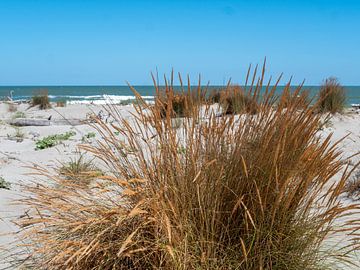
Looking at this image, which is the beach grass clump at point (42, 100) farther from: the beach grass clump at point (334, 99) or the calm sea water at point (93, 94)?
the beach grass clump at point (334, 99)

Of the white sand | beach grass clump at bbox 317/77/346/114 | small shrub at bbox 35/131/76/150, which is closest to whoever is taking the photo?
the white sand

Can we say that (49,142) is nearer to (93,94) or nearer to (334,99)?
(334,99)

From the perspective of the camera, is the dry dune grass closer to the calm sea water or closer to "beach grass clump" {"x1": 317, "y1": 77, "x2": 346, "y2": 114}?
the calm sea water

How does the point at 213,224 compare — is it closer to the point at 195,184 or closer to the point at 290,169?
the point at 195,184

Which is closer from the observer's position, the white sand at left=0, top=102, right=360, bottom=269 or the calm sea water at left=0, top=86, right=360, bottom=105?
the white sand at left=0, top=102, right=360, bottom=269

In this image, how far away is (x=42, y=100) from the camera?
19672 millimetres

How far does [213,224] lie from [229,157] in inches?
15.2

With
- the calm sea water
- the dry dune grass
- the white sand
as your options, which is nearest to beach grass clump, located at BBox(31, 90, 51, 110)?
the calm sea water

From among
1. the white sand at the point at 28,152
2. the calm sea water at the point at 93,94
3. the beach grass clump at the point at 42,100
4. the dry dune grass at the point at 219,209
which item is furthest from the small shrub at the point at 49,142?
the beach grass clump at the point at 42,100

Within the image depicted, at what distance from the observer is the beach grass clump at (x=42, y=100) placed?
19609mm

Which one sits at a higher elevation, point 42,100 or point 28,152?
point 28,152

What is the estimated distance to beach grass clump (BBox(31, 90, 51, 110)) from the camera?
19609 mm

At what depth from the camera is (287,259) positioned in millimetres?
2162

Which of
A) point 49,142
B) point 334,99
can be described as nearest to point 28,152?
point 49,142
